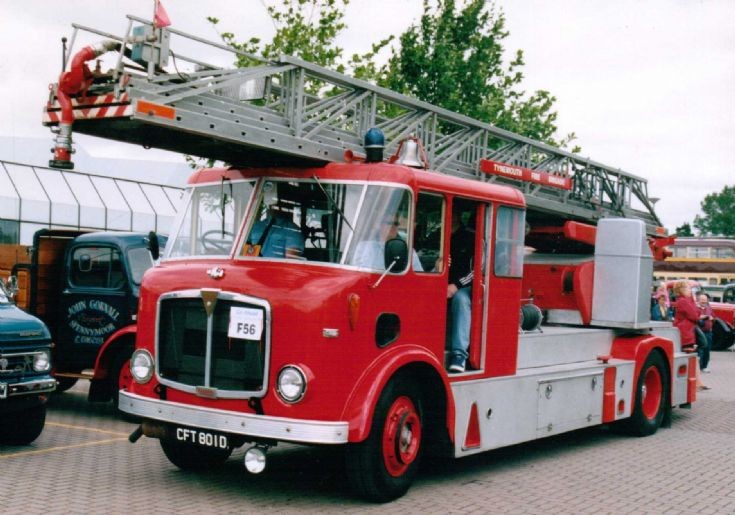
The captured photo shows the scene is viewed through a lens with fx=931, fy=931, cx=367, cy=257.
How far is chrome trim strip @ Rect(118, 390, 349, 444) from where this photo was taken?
644cm

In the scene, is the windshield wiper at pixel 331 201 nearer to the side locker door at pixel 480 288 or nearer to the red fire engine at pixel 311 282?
the red fire engine at pixel 311 282

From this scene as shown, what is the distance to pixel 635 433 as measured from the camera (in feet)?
36.7

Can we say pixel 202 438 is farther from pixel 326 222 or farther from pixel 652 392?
pixel 652 392

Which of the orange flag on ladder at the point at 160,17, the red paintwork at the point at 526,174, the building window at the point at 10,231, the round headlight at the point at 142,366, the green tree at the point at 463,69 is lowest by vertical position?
the round headlight at the point at 142,366

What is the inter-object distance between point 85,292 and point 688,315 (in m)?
8.96

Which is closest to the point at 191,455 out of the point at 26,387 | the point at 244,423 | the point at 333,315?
the point at 244,423

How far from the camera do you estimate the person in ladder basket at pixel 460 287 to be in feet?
26.8

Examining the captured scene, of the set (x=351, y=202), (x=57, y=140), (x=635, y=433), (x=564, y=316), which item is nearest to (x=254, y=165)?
(x=351, y=202)

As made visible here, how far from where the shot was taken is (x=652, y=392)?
38.2ft

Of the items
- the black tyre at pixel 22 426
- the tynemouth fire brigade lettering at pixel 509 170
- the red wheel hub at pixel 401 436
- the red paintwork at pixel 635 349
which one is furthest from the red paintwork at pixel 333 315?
the red paintwork at pixel 635 349

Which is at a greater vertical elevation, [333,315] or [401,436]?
[333,315]

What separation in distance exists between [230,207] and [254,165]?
1.33ft

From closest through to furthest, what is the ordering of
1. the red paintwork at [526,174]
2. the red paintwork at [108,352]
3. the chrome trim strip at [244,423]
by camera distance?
1. the chrome trim strip at [244,423]
2. the red paintwork at [526,174]
3. the red paintwork at [108,352]

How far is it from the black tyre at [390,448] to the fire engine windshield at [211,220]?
70.6 inches
